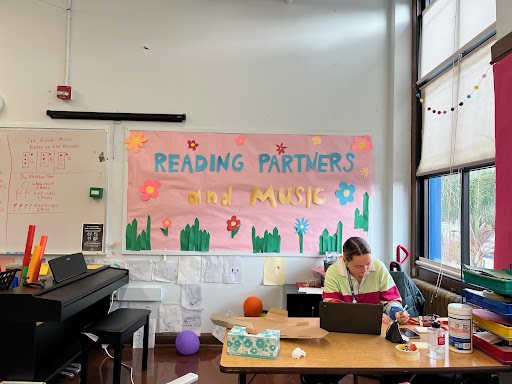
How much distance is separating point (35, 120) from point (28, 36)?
0.83m

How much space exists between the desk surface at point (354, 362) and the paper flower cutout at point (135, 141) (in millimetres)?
2518

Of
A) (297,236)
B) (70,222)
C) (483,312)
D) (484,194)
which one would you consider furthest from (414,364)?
(70,222)

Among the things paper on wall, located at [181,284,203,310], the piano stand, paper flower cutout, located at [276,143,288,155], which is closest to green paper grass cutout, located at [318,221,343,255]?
paper flower cutout, located at [276,143,288,155]

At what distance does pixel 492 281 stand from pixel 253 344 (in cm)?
113

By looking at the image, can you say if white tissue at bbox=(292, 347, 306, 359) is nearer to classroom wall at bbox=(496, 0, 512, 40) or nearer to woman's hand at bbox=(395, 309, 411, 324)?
woman's hand at bbox=(395, 309, 411, 324)

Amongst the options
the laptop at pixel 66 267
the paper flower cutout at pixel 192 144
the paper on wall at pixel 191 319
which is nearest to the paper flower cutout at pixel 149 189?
the paper flower cutout at pixel 192 144

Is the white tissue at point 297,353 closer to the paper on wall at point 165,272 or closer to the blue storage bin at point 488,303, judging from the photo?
the blue storage bin at point 488,303

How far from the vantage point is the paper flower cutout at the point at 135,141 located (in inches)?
146

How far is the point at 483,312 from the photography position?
188 cm

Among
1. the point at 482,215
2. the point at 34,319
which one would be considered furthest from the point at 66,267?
the point at 482,215

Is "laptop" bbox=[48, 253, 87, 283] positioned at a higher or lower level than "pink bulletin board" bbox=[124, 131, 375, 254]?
lower

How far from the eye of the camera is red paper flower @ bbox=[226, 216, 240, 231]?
3730 mm

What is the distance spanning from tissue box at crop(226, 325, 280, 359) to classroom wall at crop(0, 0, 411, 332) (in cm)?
197

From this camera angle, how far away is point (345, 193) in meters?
3.79
